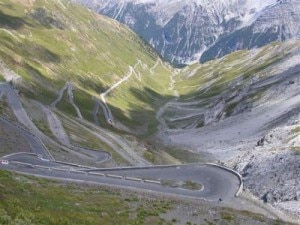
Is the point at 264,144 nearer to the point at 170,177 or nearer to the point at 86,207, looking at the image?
the point at 170,177

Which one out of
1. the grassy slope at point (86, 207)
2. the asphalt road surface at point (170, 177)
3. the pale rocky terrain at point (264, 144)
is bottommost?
the grassy slope at point (86, 207)

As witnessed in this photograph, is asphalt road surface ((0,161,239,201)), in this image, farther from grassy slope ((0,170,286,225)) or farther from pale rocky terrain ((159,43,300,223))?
grassy slope ((0,170,286,225))

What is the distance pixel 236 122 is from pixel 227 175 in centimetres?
9504

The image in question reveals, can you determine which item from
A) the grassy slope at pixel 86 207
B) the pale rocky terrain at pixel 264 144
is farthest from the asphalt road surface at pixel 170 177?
the grassy slope at pixel 86 207

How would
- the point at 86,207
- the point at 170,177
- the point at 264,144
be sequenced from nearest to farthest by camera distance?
the point at 86,207 < the point at 170,177 < the point at 264,144

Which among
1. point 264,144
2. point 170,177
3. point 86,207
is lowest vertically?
point 86,207

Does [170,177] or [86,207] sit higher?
[170,177]

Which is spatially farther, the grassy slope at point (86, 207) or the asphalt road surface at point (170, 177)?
the asphalt road surface at point (170, 177)

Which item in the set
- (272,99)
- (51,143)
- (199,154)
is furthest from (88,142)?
(272,99)

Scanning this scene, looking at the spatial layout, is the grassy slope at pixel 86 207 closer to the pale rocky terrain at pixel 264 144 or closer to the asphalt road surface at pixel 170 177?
the asphalt road surface at pixel 170 177

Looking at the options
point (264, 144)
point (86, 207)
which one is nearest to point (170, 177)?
point (86, 207)

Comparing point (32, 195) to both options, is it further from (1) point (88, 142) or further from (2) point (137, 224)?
(1) point (88, 142)

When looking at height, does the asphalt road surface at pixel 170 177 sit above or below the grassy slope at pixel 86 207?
above

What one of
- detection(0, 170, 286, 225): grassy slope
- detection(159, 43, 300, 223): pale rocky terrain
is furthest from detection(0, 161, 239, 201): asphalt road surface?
detection(0, 170, 286, 225): grassy slope
